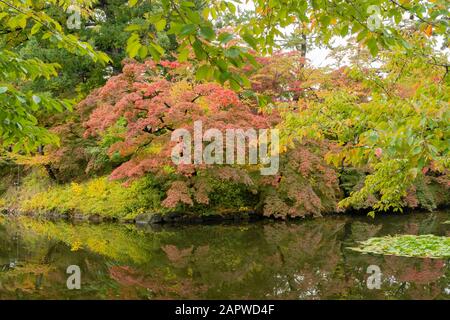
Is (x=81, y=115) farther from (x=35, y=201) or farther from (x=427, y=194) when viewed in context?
(x=427, y=194)

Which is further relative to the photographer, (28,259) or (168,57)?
(168,57)

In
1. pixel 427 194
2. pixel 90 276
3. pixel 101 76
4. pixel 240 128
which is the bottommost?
pixel 90 276

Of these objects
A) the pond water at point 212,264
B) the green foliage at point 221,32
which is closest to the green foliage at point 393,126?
the green foliage at point 221,32

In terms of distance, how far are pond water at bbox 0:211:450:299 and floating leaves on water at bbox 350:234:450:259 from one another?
10.9 inches

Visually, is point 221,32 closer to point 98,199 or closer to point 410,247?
point 410,247

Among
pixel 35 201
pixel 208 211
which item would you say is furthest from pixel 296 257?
pixel 35 201

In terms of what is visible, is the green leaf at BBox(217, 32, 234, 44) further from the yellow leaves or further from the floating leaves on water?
the yellow leaves

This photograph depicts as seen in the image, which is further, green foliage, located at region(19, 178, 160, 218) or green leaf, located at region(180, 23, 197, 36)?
green foliage, located at region(19, 178, 160, 218)

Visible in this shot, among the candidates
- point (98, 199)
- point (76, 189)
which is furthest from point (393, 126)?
point (76, 189)

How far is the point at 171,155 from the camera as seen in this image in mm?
9234

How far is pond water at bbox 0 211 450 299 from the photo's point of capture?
4612mm

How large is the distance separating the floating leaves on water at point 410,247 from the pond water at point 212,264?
28cm

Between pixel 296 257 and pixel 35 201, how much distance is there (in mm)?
9051

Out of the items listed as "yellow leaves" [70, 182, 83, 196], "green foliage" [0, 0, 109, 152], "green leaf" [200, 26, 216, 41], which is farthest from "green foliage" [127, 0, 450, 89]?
"yellow leaves" [70, 182, 83, 196]
